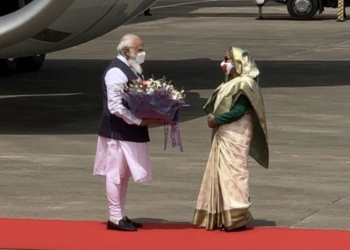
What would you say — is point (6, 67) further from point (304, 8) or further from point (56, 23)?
point (304, 8)

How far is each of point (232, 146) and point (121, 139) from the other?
3.20 ft

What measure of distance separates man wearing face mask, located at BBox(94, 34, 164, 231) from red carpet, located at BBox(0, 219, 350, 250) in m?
0.25

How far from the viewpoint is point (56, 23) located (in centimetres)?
1559

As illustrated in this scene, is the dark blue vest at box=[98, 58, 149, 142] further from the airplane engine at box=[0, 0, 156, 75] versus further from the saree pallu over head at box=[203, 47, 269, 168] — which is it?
the airplane engine at box=[0, 0, 156, 75]

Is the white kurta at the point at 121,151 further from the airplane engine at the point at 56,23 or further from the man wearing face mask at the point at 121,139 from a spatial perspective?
the airplane engine at the point at 56,23

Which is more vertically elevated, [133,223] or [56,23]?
[56,23]

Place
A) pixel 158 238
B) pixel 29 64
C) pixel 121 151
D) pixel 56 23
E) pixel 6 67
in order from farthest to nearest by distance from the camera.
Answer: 1. pixel 29 64
2. pixel 6 67
3. pixel 56 23
4. pixel 121 151
5. pixel 158 238

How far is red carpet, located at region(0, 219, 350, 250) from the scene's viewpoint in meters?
9.27

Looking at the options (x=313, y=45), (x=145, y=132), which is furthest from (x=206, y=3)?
(x=145, y=132)

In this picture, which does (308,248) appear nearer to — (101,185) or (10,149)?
(101,185)

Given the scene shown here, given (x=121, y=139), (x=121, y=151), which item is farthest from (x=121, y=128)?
(x=121, y=151)

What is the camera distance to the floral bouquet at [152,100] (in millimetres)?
9578

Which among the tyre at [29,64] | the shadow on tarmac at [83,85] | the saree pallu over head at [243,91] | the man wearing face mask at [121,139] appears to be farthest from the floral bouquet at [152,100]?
the tyre at [29,64]

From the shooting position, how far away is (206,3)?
51.6 m
